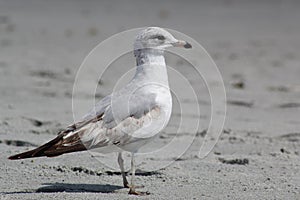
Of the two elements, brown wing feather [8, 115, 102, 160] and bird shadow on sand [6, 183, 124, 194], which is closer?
brown wing feather [8, 115, 102, 160]

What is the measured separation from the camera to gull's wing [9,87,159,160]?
4473 mm

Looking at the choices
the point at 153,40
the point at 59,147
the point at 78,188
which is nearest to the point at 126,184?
the point at 78,188

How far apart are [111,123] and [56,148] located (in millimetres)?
395

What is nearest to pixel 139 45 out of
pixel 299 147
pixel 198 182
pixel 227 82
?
pixel 198 182

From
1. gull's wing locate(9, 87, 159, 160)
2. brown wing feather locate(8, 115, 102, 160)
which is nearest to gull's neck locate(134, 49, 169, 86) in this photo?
gull's wing locate(9, 87, 159, 160)

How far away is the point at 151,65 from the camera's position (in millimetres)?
4797

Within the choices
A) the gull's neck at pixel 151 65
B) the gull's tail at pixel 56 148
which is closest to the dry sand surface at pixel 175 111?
the gull's tail at pixel 56 148

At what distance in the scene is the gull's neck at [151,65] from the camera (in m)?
4.77

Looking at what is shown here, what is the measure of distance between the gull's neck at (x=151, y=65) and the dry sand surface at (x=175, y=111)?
704 millimetres

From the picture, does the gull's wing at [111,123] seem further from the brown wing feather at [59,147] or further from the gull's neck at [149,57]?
the gull's neck at [149,57]

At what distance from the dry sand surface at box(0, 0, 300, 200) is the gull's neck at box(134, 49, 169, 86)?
2.31ft

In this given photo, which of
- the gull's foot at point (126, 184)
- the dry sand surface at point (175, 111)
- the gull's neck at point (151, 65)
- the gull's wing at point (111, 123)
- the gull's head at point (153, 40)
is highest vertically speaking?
the gull's head at point (153, 40)

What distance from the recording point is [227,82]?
964 centimetres

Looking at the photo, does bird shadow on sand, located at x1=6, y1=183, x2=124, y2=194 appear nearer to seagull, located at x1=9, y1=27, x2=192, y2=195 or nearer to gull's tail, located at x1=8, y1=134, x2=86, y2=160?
seagull, located at x1=9, y1=27, x2=192, y2=195
